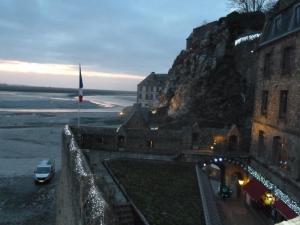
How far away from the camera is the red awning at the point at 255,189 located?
24.9 meters

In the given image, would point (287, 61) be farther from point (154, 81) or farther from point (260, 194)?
point (154, 81)

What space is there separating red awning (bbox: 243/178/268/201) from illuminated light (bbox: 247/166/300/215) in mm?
276

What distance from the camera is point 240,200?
30.3 meters

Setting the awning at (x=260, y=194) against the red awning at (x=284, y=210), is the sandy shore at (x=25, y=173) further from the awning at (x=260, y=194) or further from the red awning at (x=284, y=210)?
the red awning at (x=284, y=210)

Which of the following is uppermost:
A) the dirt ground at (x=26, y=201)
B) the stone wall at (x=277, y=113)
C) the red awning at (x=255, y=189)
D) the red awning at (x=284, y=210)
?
the stone wall at (x=277, y=113)

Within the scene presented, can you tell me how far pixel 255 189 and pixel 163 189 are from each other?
7.05 metres

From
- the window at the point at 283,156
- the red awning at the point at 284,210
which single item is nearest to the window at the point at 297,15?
the window at the point at 283,156

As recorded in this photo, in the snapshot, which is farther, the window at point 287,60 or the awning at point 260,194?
the window at point 287,60

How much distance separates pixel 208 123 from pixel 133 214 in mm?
29292

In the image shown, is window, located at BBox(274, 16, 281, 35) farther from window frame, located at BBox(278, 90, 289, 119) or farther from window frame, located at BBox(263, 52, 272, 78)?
window frame, located at BBox(278, 90, 289, 119)

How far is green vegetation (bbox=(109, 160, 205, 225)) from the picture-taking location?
18.6 m

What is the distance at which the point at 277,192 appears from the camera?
22.9 metres

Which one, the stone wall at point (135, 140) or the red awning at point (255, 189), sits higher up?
→ the stone wall at point (135, 140)

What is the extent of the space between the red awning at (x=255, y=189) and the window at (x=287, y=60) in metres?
7.98
